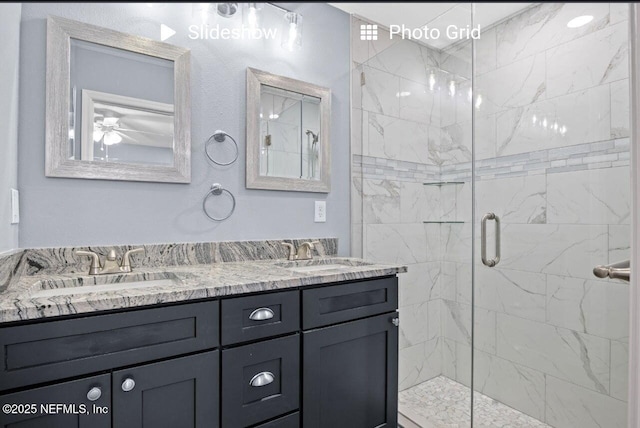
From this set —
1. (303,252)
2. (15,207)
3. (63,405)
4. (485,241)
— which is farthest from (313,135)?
(63,405)

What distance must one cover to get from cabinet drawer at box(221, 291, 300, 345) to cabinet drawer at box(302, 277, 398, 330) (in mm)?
55

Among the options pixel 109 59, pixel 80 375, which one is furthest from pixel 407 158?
pixel 80 375

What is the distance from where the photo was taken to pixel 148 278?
1.47 meters

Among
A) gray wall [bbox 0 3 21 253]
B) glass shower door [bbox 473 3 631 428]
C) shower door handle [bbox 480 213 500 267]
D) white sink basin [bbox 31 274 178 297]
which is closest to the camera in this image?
gray wall [bbox 0 3 21 253]

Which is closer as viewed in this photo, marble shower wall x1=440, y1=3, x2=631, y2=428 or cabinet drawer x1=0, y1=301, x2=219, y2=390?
cabinet drawer x1=0, y1=301, x2=219, y2=390

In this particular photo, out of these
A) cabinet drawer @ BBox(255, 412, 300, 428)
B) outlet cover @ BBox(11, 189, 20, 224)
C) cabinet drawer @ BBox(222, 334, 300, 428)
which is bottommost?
cabinet drawer @ BBox(255, 412, 300, 428)

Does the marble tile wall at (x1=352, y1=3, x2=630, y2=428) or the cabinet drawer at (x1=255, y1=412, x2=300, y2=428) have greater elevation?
the marble tile wall at (x1=352, y1=3, x2=630, y2=428)

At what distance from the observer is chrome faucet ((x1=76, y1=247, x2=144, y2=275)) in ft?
4.70

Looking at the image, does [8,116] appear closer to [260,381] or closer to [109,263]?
[109,263]

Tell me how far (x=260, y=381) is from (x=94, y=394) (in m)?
0.49

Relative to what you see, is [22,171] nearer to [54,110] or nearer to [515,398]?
[54,110]

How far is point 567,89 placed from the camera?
1.76 m

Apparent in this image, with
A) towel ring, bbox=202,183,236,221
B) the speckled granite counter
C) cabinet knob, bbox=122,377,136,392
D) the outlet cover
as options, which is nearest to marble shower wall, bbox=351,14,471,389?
the speckled granite counter

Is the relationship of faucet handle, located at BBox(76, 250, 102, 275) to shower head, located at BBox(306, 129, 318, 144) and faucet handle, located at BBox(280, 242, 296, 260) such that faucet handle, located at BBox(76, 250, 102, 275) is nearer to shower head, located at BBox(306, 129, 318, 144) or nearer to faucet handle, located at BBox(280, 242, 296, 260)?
faucet handle, located at BBox(280, 242, 296, 260)
